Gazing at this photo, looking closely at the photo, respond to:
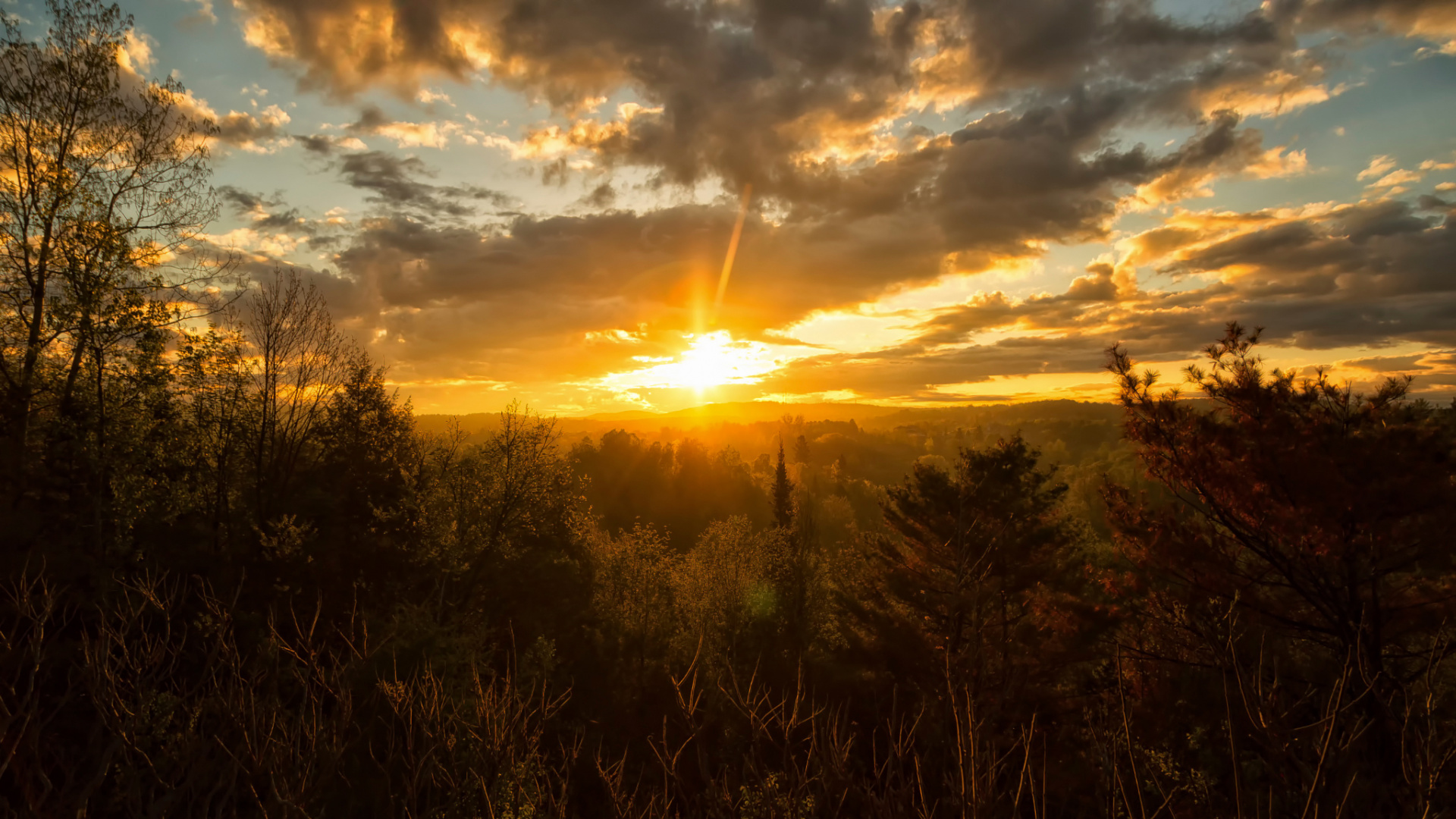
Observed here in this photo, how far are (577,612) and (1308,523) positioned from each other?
2639 centimetres

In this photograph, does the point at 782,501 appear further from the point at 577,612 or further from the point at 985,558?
the point at 985,558

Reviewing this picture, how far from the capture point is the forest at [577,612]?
22.7 feet

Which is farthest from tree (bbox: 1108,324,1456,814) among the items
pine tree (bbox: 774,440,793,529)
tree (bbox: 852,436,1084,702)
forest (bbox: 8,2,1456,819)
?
pine tree (bbox: 774,440,793,529)

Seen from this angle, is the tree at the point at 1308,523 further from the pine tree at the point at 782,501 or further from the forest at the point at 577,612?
the pine tree at the point at 782,501

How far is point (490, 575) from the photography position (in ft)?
92.8

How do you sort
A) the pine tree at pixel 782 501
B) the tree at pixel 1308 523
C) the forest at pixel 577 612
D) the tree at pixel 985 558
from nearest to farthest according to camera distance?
the forest at pixel 577 612, the tree at pixel 1308 523, the tree at pixel 985 558, the pine tree at pixel 782 501

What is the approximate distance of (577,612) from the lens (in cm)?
2981

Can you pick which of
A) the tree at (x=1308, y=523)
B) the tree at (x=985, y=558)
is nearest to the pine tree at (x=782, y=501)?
the tree at (x=985, y=558)

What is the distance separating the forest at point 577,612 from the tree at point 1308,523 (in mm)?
60

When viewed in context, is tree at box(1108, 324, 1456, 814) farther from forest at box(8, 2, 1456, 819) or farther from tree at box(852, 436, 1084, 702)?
tree at box(852, 436, 1084, 702)

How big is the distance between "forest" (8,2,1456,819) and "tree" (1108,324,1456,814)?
0.06m

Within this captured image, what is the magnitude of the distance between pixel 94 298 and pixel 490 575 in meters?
16.5

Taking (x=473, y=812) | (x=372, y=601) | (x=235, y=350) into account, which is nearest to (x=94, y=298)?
(x=235, y=350)

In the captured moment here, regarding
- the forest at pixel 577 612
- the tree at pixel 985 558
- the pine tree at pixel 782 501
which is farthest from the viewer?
the pine tree at pixel 782 501
